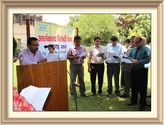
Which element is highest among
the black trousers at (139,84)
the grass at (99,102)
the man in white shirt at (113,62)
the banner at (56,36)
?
the banner at (56,36)

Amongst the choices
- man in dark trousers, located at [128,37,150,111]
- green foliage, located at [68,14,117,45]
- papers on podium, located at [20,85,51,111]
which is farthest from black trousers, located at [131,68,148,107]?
papers on podium, located at [20,85,51,111]

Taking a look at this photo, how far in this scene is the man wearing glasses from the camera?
9.12ft

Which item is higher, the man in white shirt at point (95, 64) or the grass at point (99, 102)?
the man in white shirt at point (95, 64)

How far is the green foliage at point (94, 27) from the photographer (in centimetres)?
276

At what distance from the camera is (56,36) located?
2.79 metres

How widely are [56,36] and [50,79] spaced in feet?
1.22

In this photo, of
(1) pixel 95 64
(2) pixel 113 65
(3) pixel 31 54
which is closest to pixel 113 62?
(2) pixel 113 65

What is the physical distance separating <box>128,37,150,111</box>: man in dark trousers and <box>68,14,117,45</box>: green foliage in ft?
0.80

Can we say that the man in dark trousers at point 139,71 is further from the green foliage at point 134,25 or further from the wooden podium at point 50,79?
the wooden podium at point 50,79

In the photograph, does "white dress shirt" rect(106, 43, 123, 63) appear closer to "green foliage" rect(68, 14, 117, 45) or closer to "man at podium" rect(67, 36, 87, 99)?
"green foliage" rect(68, 14, 117, 45)

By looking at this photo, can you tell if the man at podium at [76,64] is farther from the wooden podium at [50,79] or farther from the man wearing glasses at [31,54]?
the man wearing glasses at [31,54]

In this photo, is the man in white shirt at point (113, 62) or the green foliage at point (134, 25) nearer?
the green foliage at point (134, 25)

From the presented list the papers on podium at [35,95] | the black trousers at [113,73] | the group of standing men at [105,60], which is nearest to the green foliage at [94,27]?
the group of standing men at [105,60]

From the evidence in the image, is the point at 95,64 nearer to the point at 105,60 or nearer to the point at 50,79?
the point at 105,60
